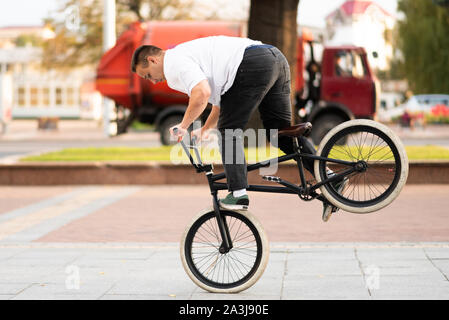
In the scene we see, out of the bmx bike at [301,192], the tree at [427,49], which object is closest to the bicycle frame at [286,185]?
the bmx bike at [301,192]

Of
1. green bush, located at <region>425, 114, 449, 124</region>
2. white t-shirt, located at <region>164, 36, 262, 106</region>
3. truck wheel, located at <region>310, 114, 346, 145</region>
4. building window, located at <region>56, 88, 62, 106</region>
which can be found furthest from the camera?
building window, located at <region>56, 88, 62, 106</region>

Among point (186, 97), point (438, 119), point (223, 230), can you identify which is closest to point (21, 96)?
point (438, 119)

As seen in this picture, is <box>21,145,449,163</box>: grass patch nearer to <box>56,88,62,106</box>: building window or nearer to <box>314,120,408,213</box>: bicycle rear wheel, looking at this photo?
<box>314,120,408,213</box>: bicycle rear wheel

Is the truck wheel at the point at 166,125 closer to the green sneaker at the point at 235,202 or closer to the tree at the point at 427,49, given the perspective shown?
the green sneaker at the point at 235,202

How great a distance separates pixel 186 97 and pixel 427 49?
2187 cm

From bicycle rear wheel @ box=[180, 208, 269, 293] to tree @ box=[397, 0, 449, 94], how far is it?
113 feet

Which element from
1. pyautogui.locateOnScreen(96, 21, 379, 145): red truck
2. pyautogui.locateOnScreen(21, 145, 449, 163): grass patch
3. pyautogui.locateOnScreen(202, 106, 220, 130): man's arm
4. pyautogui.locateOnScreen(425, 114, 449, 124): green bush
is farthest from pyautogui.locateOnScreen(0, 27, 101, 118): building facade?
pyautogui.locateOnScreen(202, 106, 220, 130): man's arm

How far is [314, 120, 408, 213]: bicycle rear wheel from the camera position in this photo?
5.38 meters

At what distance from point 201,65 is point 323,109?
1454 centimetres

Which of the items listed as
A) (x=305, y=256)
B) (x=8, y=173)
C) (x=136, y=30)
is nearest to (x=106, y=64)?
(x=136, y=30)

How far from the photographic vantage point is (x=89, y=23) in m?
36.3

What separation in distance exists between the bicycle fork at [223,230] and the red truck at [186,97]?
45.1 ft
